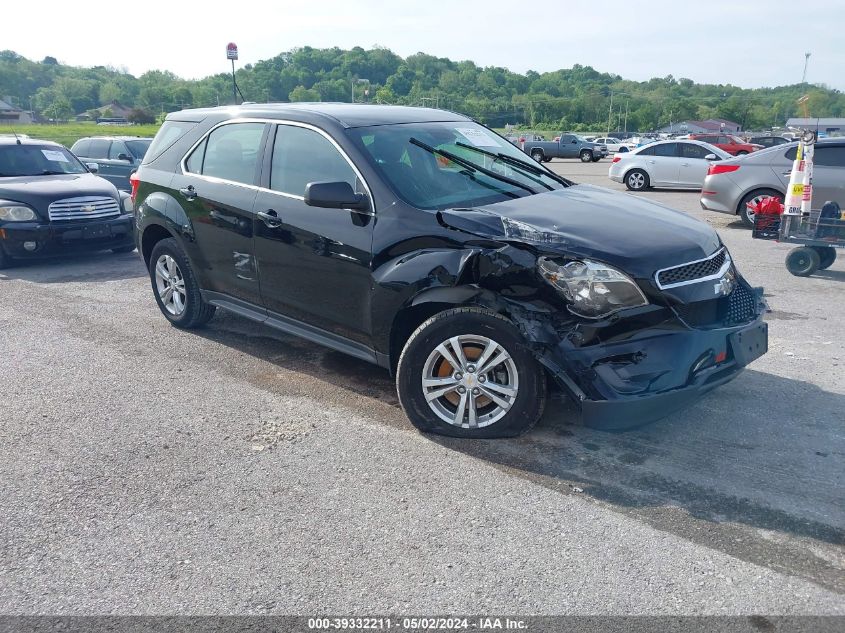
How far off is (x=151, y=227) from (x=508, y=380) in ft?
12.5

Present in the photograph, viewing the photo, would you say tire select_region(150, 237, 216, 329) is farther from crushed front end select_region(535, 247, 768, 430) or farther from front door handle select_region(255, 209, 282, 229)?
crushed front end select_region(535, 247, 768, 430)

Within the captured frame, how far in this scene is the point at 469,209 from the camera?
4180 millimetres

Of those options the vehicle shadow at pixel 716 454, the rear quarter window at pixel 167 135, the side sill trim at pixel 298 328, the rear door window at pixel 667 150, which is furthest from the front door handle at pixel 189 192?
the rear door window at pixel 667 150

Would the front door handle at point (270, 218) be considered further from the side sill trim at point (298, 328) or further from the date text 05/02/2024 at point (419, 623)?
the date text 05/02/2024 at point (419, 623)

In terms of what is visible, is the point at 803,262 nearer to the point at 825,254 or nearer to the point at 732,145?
the point at 825,254

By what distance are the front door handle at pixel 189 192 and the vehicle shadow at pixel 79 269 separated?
3333 mm

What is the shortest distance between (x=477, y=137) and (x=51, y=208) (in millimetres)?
6287

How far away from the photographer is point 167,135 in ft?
20.2

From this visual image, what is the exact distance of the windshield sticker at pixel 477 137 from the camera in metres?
5.19

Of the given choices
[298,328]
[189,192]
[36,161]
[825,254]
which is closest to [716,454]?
[298,328]

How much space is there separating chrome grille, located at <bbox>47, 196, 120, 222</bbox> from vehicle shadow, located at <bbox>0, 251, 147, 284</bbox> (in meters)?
0.55

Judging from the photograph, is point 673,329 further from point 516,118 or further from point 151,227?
point 516,118

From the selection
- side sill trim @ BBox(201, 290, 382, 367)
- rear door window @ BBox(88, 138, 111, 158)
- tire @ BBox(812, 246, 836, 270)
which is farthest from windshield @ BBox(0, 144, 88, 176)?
tire @ BBox(812, 246, 836, 270)

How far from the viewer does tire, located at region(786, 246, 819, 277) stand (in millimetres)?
8133
